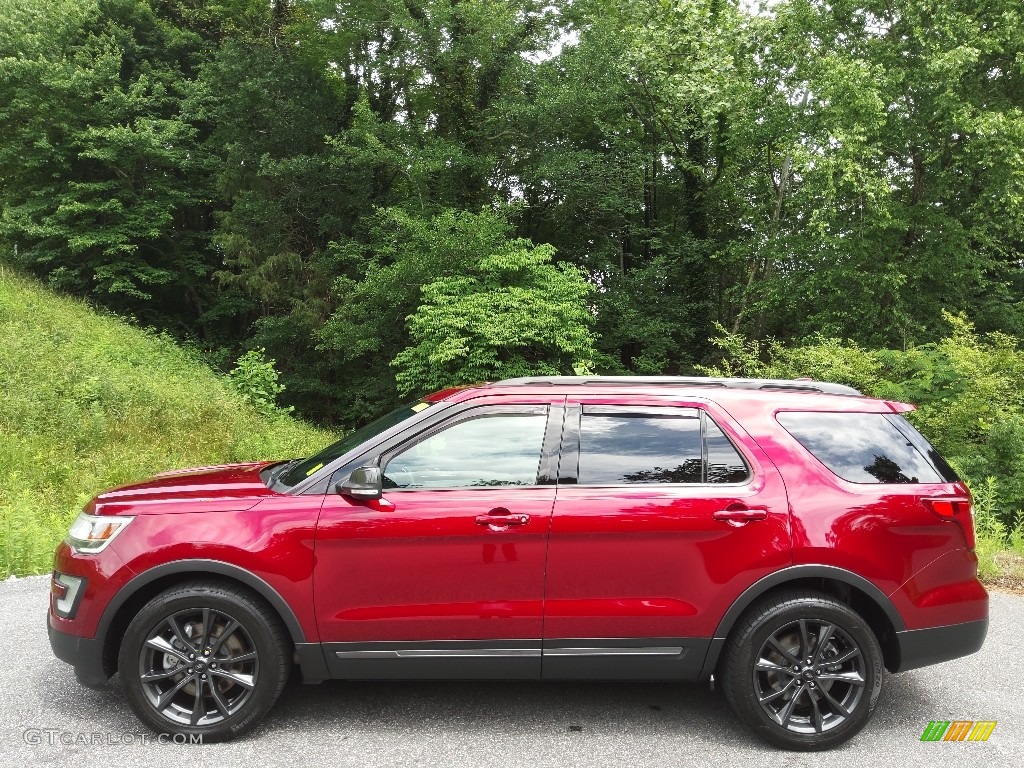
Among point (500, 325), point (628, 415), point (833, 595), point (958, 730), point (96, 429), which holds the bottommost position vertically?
point (958, 730)

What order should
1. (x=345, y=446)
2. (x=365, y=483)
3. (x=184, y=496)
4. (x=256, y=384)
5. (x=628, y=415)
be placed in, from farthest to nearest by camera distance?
(x=256, y=384) → (x=345, y=446) → (x=628, y=415) → (x=184, y=496) → (x=365, y=483)

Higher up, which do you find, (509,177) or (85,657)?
(509,177)

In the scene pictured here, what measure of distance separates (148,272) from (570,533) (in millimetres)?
21462

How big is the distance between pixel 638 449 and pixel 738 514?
56 cm

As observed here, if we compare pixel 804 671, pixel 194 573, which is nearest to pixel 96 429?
pixel 194 573

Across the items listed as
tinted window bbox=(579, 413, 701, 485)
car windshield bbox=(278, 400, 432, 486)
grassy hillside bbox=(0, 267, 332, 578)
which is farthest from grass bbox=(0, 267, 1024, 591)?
tinted window bbox=(579, 413, 701, 485)

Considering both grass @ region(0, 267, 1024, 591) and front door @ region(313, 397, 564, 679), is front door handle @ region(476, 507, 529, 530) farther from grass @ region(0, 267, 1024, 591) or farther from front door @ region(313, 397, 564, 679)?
grass @ region(0, 267, 1024, 591)

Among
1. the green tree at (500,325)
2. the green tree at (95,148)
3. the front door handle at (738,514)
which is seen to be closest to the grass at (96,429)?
the green tree at (500,325)

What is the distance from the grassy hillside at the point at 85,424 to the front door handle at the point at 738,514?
18.8 ft

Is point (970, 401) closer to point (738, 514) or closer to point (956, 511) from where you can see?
point (956, 511)

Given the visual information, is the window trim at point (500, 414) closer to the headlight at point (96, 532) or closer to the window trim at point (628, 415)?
the window trim at point (628, 415)

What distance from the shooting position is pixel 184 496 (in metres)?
3.49

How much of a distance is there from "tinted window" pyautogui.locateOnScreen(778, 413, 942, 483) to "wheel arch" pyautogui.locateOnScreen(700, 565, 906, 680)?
0.51 m

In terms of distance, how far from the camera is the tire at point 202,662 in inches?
129
